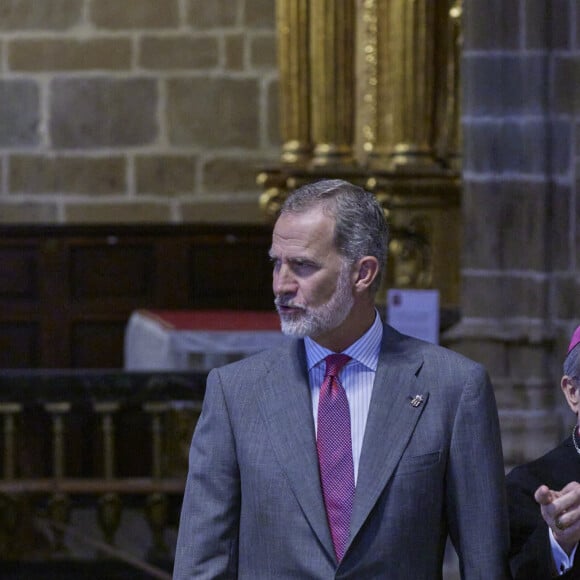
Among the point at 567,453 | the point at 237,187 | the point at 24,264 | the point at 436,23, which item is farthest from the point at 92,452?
the point at 567,453

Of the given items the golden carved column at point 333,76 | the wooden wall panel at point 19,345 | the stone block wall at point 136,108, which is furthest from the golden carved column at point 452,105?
the wooden wall panel at point 19,345

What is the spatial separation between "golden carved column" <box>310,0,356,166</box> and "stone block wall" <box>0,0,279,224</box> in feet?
7.27

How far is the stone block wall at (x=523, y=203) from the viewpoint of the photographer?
6.14m

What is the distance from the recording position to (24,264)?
973 cm

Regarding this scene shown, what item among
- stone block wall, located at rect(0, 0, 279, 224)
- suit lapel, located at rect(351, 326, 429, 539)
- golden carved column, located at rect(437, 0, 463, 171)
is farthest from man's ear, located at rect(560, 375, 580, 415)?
stone block wall, located at rect(0, 0, 279, 224)

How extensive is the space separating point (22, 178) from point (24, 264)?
91cm

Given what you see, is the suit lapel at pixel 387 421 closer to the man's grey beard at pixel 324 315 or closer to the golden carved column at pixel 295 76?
the man's grey beard at pixel 324 315

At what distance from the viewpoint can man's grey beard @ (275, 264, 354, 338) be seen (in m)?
3.00

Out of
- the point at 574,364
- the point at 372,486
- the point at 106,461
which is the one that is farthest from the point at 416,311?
the point at 372,486

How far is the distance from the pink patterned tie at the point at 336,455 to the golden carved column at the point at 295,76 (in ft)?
17.2

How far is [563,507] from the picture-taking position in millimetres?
2812

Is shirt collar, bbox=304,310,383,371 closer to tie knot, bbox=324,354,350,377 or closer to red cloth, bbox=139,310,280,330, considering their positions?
tie knot, bbox=324,354,350,377

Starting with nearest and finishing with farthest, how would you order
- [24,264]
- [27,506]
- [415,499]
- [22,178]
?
[415,499] → [27,506] → [24,264] → [22,178]

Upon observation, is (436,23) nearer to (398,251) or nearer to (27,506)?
(398,251)
